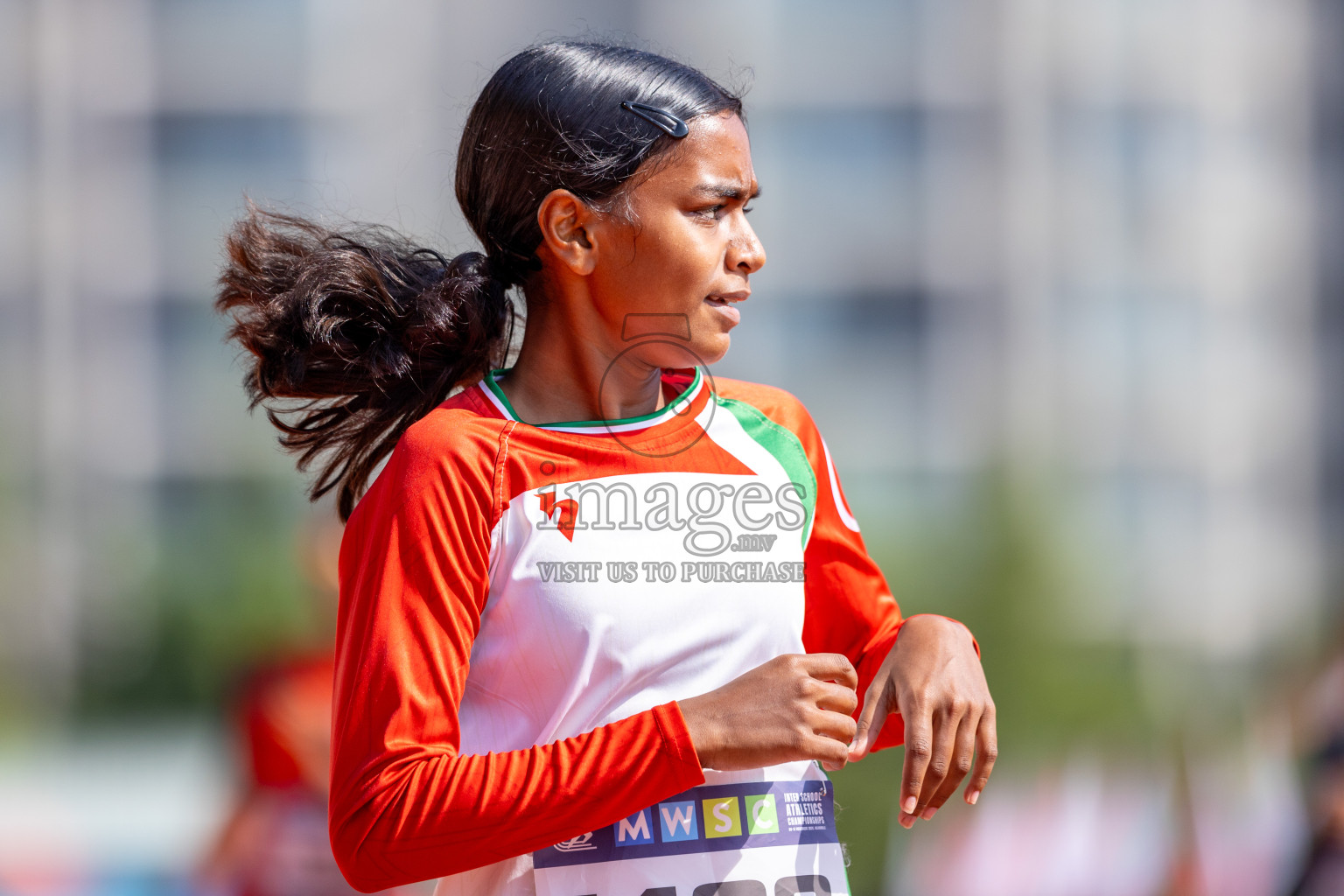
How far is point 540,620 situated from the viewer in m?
1.42

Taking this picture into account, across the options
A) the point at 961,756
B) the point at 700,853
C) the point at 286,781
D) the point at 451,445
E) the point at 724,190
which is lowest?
the point at 286,781

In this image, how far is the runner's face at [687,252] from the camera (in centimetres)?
151

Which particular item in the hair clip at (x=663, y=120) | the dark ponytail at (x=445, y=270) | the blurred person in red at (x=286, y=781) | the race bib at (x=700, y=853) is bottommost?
the blurred person in red at (x=286, y=781)

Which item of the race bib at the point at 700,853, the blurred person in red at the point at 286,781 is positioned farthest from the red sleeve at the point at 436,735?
the blurred person in red at the point at 286,781

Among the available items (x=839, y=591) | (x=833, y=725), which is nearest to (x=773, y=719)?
(x=833, y=725)

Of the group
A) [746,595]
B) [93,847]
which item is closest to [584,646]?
[746,595]

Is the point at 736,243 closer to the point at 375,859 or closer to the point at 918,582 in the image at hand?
the point at 375,859

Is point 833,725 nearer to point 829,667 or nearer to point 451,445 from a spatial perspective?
point 829,667

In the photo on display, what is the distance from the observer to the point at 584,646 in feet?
4.65

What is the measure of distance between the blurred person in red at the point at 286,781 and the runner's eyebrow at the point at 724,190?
2797mm

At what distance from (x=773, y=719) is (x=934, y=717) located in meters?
0.20

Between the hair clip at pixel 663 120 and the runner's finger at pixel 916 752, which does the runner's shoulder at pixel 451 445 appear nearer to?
the hair clip at pixel 663 120

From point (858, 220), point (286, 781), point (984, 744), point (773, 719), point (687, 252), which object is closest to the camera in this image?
point (773, 719)

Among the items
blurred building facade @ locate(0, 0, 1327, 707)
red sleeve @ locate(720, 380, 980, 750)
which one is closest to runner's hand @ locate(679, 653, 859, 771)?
red sleeve @ locate(720, 380, 980, 750)
